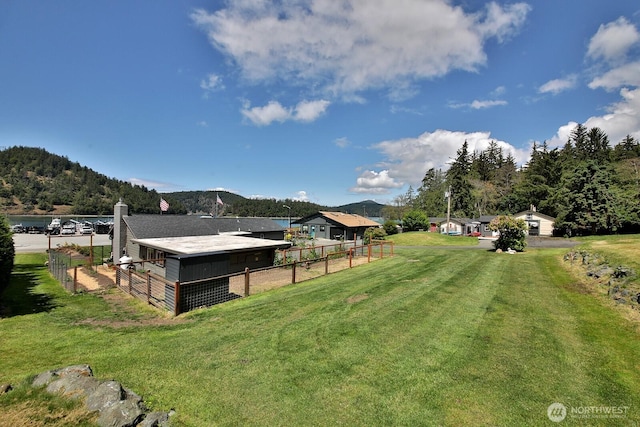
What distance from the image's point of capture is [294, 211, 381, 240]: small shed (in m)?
39.1

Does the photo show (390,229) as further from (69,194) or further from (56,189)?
(56,189)

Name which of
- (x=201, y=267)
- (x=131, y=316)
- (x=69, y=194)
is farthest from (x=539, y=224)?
(x=69, y=194)

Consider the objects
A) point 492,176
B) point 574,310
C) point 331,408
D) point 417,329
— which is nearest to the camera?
point 331,408

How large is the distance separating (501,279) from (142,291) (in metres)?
15.5

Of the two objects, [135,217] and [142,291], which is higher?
[135,217]

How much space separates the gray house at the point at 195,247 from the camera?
35.0 ft

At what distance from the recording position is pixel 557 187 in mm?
50719

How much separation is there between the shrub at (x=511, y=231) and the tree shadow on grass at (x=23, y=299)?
91.9 feet

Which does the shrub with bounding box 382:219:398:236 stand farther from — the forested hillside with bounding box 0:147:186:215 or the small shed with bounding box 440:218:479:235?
the forested hillside with bounding box 0:147:186:215

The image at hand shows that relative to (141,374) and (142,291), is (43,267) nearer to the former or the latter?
(142,291)

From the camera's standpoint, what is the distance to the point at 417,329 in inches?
284

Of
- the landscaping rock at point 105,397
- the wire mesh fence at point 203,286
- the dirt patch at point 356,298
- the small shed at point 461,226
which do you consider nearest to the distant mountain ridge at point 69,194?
the small shed at point 461,226

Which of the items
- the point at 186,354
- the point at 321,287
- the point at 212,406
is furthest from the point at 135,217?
the point at 212,406

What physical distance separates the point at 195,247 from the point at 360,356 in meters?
11.4
